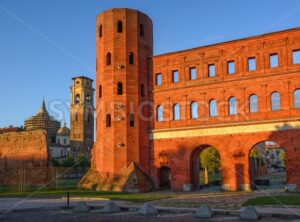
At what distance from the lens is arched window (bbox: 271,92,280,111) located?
28844 mm

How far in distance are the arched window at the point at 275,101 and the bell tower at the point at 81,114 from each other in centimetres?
7742

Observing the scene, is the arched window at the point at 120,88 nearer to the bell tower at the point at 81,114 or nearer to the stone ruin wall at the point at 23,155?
the stone ruin wall at the point at 23,155

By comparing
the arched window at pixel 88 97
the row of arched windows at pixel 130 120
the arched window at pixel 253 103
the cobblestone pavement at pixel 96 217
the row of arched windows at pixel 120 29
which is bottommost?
the cobblestone pavement at pixel 96 217

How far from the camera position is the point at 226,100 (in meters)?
30.8

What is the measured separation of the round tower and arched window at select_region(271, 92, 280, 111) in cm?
1063

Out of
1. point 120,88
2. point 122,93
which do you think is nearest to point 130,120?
point 122,93

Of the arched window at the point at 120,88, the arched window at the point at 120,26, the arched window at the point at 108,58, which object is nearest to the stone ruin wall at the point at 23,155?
the arched window at the point at 120,88

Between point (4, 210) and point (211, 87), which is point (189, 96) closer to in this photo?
point (211, 87)

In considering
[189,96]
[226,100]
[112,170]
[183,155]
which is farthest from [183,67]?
[112,170]

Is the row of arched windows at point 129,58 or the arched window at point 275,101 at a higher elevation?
the row of arched windows at point 129,58

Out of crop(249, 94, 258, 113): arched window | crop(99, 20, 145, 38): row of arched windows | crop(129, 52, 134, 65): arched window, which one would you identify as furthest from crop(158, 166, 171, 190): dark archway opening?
crop(99, 20, 145, 38): row of arched windows

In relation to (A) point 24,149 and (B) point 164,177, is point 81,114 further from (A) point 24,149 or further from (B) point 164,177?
(B) point 164,177

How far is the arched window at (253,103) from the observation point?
2972 cm

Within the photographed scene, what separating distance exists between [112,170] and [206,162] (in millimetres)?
15763
